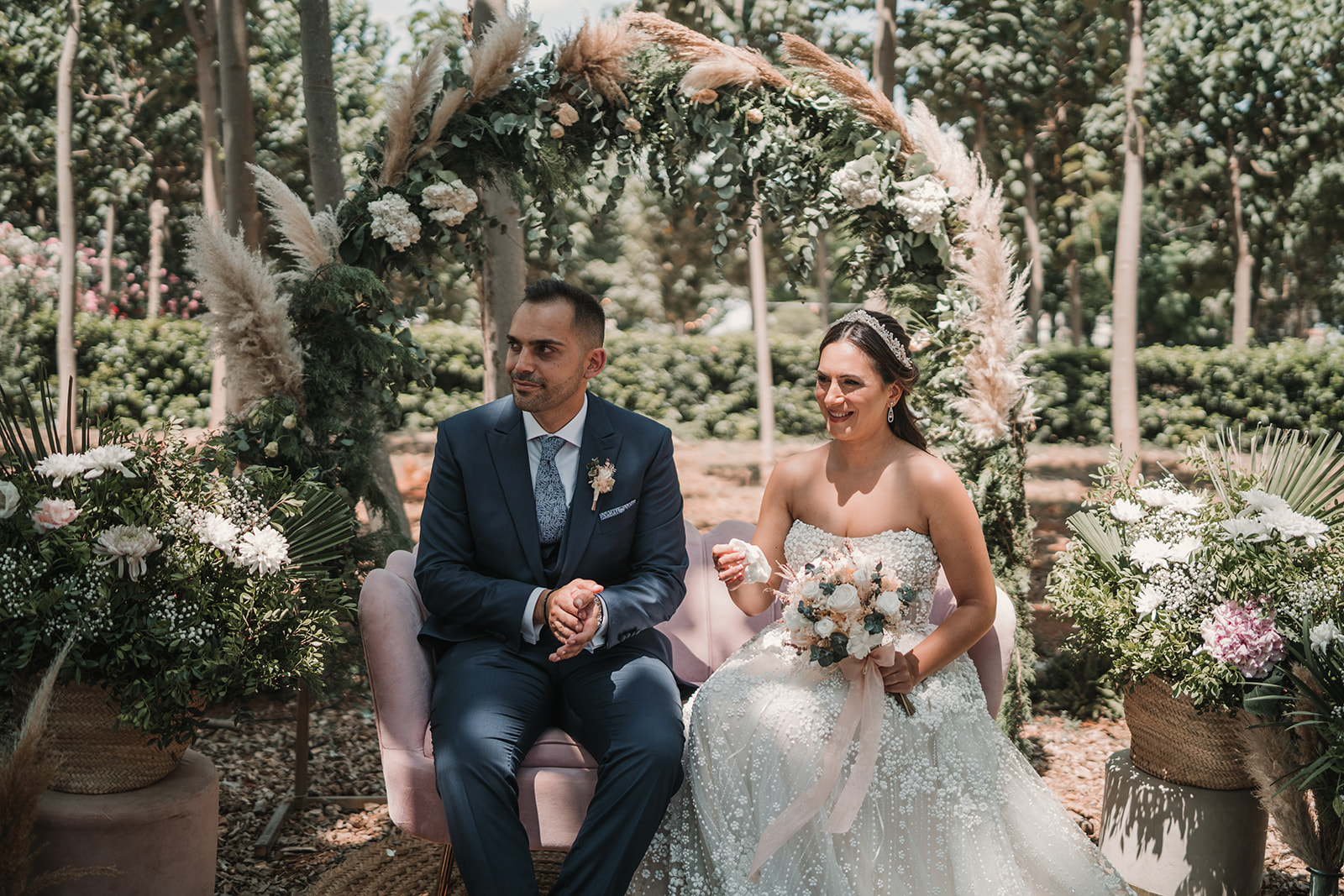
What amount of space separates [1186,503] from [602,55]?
8.99 ft

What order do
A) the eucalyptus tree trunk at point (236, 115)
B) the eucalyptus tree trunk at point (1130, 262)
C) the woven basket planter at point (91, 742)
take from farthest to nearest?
the eucalyptus tree trunk at point (1130, 262), the eucalyptus tree trunk at point (236, 115), the woven basket planter at point (91, 742)

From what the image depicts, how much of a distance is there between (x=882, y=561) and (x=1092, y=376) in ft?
38.9

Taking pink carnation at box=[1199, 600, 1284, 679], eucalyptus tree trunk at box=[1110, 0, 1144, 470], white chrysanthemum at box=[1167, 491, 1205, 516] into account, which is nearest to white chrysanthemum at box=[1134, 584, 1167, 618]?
pink carnation at box=[1199, 600, 1284, 679]

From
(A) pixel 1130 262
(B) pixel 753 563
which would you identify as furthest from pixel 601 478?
(A) pixel 1130 262

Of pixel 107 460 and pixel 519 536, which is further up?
pixel 107 460

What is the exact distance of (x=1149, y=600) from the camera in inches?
121

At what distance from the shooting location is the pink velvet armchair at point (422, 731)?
275cm

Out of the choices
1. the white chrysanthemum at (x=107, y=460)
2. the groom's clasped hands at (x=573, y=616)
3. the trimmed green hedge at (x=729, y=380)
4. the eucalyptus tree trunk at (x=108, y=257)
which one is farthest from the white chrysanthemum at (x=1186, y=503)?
the eucalyptus tree trunk at (x=108, y=257)

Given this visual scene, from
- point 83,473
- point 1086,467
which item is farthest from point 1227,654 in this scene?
point 1086,467

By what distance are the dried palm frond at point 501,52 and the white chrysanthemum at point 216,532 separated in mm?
1985

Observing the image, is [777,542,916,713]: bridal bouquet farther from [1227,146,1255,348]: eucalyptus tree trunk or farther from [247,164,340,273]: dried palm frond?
[1227,146,1255,348]: eucalyptus tree trunk

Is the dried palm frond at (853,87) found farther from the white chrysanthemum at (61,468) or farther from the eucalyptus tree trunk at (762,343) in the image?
the eucalyptus tree trunk at (762,343)

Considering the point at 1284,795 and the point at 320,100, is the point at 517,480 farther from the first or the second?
the point at 320,100

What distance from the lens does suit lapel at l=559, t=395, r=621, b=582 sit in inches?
120
